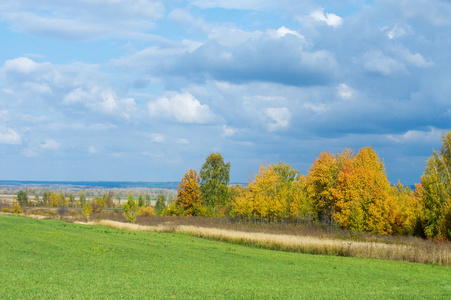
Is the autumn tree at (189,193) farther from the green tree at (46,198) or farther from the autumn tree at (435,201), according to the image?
the green tree at (46,198)

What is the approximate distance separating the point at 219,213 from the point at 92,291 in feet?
251

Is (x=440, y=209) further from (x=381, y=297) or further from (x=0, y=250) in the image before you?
(x=0, y=250)

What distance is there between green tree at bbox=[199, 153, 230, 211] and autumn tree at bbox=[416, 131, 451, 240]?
57.8 meters

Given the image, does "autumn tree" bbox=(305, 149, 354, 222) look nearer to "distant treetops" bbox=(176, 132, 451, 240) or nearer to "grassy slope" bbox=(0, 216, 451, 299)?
"distant treetops" bbox=(176, 132, 451, 240)

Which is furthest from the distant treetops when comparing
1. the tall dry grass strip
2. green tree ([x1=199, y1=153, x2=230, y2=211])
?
the tall dry grass strip

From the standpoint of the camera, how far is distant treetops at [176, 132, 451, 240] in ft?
131

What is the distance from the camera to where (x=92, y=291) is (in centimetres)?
1309

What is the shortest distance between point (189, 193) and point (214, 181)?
26.3ft

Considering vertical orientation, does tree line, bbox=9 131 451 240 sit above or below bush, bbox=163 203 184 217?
above

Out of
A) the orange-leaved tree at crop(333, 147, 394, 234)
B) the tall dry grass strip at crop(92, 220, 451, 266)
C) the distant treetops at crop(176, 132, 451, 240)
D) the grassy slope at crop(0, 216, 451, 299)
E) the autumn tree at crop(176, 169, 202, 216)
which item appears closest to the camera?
the grassy slope at crop(0, 216, 451, 299)

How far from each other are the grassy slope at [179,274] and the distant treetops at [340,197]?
16.1 meters

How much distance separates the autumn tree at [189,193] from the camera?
8838 cm

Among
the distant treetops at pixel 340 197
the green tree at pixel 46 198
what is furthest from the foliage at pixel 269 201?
the green tree at pixel 46 198

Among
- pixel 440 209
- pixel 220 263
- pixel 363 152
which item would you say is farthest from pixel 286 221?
pixel 220 263
